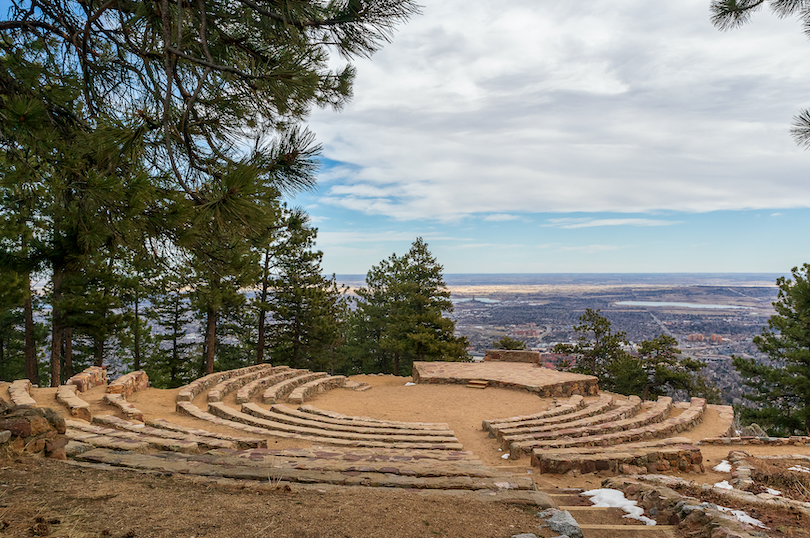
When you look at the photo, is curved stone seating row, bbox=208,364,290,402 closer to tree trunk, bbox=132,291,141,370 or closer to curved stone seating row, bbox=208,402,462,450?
curved stone seating row, bbox=208,402,462,450

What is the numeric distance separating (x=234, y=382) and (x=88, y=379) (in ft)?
14.9

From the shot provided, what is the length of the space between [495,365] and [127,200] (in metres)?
19.2

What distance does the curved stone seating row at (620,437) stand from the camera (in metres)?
9.11

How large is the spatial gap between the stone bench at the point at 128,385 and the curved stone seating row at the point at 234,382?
8.87ft

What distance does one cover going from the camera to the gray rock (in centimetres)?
396

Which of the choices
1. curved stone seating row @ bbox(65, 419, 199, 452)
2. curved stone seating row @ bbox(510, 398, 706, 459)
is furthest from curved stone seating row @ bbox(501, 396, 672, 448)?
curved stone seating row @ bbox(65, 419, 199, 452)

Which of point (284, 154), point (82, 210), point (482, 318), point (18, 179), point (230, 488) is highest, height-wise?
point (284, 154)

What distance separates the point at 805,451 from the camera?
9.93 meters

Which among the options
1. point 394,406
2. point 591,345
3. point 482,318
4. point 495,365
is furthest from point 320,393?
point 482,318

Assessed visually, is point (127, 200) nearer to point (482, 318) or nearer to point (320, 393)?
point (320, 393)

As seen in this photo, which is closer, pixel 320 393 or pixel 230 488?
pixel 230 488

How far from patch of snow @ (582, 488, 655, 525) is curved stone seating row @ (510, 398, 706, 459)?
8.97 feet

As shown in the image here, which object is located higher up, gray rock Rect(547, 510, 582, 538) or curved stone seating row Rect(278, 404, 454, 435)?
gray rock Rect(547, 510, 582, 538)

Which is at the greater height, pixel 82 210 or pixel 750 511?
pixel 82 210
